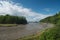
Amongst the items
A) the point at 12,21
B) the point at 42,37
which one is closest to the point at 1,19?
the point at 12,21

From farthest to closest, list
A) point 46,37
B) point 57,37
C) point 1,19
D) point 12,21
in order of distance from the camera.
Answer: point 12,21
point 1,19
point 46,37
point 57,37

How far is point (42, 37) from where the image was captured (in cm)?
1303

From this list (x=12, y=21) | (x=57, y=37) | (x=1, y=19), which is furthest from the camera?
(x=12, y=21)

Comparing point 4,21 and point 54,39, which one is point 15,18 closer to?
point 4,21

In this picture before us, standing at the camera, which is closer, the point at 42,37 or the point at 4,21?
the point at 42,37

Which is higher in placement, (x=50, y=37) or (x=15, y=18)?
(x=15, y=18)

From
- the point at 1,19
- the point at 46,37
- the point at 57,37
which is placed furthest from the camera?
the point at 1,19

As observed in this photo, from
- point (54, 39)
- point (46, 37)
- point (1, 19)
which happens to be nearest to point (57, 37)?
point (54, 39)

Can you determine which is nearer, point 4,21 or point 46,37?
point 46,37

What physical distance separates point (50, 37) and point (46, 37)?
1.76ft

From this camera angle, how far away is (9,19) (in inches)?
6555

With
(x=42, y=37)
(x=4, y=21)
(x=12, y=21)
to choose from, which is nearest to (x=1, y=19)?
(x=4, y=21)

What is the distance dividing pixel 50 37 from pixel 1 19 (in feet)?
492

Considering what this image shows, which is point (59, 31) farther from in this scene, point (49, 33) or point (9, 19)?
point (9, 19)
